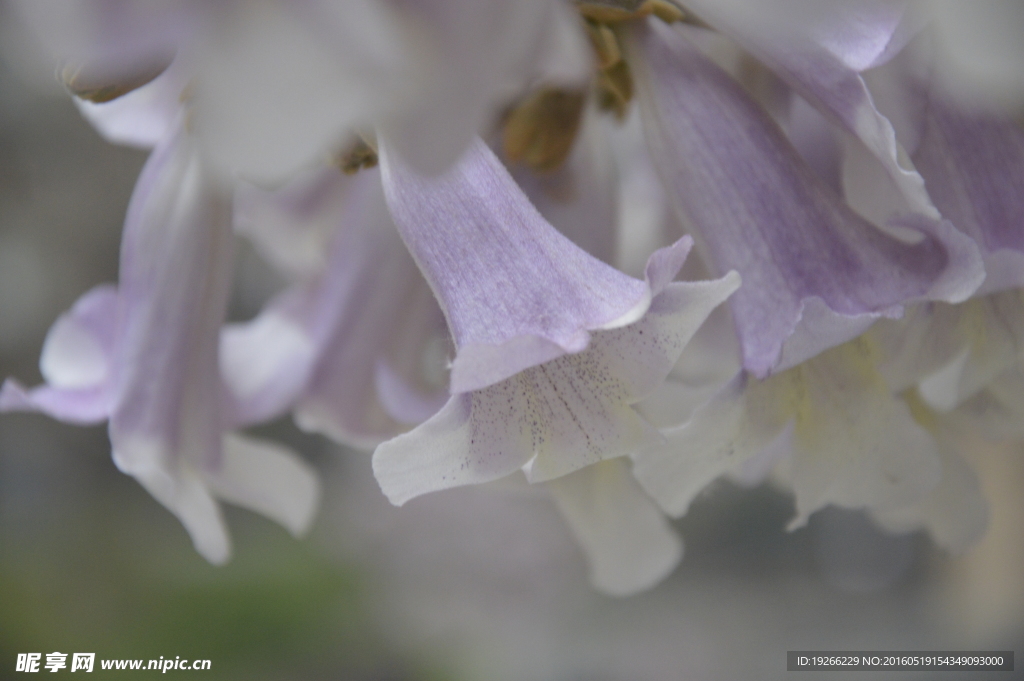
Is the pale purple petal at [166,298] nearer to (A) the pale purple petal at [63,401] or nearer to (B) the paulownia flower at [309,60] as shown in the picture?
(A) the pale purple petal at [63,401]

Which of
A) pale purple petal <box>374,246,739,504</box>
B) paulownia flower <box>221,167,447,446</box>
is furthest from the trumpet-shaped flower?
paulownia flower <box>221,167,447,446</box>

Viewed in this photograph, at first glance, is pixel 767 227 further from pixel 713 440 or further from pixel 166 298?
pixel 166 298

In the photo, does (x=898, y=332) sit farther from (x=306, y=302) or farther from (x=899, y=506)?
(x=306, y=302)

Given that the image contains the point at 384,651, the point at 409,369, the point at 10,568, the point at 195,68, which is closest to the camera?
the point at 195,68

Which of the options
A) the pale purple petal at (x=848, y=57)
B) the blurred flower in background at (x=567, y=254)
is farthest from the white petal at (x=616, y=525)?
the pale purple petal at (x=848, y=57)

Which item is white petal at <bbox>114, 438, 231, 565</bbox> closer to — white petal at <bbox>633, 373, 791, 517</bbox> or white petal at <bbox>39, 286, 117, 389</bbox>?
white petal at <bbox>39, 286, 117, 389</bbox>

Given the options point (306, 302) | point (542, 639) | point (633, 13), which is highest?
point (633, 13)

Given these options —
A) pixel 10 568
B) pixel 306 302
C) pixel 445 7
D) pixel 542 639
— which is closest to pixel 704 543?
pixel 542 639
